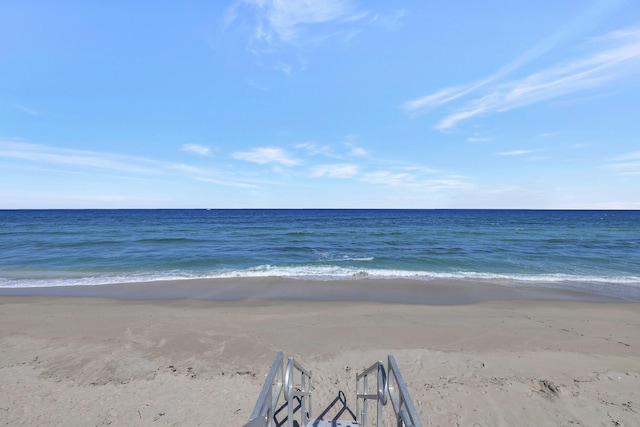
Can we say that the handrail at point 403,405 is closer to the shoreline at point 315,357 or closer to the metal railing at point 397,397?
the metal railing at point 397,397

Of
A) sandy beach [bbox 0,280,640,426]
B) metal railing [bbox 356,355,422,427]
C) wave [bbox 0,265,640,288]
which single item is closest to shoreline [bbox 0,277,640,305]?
wave [bbox 0,265,640,288]

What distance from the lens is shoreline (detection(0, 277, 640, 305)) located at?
1073 centimetres

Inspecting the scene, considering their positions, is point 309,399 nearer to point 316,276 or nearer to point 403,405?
point 403,405

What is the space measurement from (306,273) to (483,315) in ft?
26.7

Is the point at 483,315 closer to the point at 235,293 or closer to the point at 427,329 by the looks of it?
the point at 427,329

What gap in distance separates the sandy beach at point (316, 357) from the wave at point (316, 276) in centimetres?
306

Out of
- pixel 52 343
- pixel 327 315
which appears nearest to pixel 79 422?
pixel 52 343

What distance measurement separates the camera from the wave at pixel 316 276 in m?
12.8

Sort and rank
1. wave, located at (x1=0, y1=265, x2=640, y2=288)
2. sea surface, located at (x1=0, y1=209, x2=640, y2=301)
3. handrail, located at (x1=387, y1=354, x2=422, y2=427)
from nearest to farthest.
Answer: handrail, located at (x1=387, y1=354, x2=422, y2=427)
wave, located at (x1=0, y1=265, x2=640, y2=288)
sea surface, located at (x1=0, y1=209, x2=640, y2=301)

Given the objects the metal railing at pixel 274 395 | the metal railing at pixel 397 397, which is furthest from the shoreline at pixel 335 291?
the metal railing at pixel 397 397

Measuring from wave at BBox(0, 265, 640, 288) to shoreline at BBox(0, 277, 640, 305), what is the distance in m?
0.58

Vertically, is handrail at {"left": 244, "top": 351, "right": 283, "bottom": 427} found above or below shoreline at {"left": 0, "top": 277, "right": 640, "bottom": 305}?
above

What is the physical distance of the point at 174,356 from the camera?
6.22 metres

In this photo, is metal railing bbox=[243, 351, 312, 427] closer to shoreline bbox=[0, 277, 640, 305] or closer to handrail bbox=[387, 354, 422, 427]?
handrail bbox=[387, 354, 422, 427]
